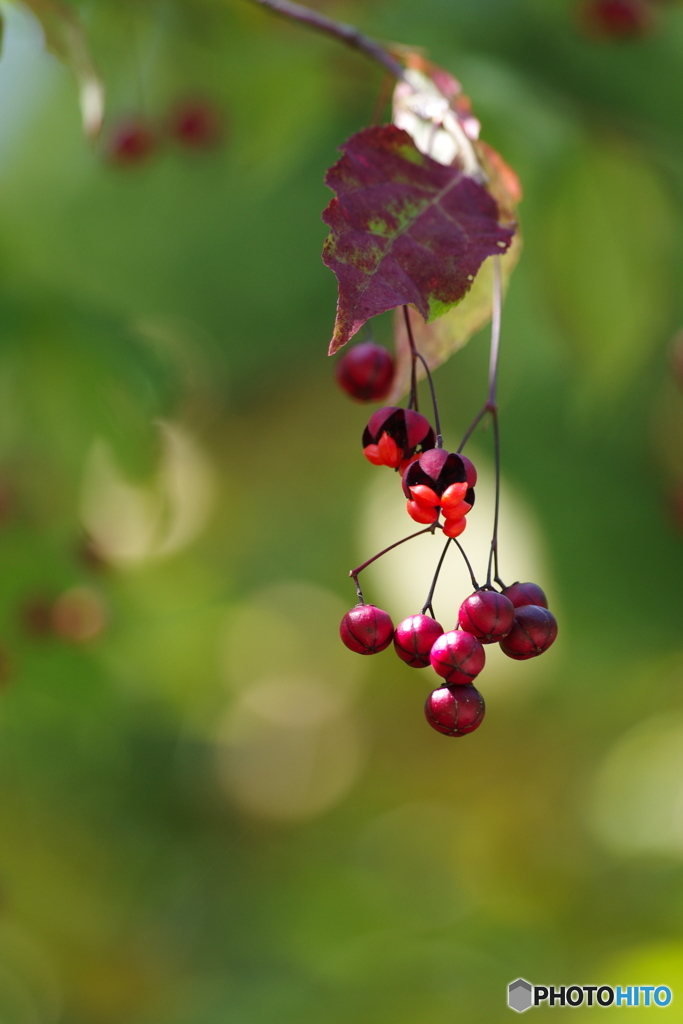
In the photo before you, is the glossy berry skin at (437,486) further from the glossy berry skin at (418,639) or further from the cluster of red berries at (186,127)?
the cluster of red berries at (186,127)

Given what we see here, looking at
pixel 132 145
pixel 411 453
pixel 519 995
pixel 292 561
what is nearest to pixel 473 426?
pixel 411 453

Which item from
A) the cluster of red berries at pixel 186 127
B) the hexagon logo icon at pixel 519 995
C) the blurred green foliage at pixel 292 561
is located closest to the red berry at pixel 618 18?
the blurred green foliage at pixel 292 561

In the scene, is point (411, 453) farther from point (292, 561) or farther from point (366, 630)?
point (292, 561)

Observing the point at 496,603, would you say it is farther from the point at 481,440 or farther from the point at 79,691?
the point at 481,440

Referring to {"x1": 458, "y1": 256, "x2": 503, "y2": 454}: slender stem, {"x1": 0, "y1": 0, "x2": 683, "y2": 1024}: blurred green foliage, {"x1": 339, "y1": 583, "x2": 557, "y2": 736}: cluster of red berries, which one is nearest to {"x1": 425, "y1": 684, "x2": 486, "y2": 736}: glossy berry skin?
{"x1": 339, "y1": 583, "x2": 557, "y2": 736}: cluster of red berries

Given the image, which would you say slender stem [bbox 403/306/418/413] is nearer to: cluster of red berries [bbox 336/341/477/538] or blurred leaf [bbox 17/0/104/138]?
cluster of red berries [bbox 336/341/477/538]
